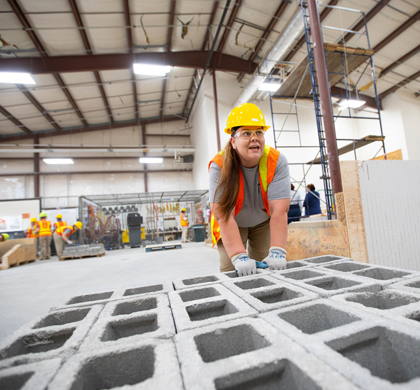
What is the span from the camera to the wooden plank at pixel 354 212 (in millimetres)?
3232

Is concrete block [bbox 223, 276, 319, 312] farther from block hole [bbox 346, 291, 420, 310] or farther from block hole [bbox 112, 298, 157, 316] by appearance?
block hole [bbox 112, 298, 157, 316]

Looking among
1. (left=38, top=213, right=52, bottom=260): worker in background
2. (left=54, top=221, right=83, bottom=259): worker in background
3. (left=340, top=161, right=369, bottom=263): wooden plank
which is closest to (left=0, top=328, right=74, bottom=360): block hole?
(left=340, top=161, right=369, bottom=263): wooden plank

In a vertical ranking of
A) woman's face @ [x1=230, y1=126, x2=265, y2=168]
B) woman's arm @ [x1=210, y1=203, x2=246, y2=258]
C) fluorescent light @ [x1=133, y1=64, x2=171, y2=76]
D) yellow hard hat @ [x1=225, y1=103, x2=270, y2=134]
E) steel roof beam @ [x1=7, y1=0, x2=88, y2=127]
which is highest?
steel roof beam @ [x1=7, y1=0, x2=88, y2=127]

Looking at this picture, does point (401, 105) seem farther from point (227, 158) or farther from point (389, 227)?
point (227, 158)

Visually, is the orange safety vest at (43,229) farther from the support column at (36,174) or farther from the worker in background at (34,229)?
the support column at (36,174)

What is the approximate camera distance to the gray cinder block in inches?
45.8

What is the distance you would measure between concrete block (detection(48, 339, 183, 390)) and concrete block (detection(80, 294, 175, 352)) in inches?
1.9

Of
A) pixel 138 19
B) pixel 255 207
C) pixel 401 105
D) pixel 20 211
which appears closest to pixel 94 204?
pixel 20 211

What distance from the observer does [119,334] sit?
1215mm

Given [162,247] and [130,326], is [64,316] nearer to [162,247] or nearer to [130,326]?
[130,326]

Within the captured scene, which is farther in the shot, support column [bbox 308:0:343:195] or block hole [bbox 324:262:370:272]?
support column [bbox 308:0:343:195]

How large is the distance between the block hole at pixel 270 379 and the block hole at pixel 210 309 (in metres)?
0.46

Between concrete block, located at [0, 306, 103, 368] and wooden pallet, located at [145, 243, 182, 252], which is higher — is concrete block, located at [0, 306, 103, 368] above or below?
above

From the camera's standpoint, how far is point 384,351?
0.90 metres
